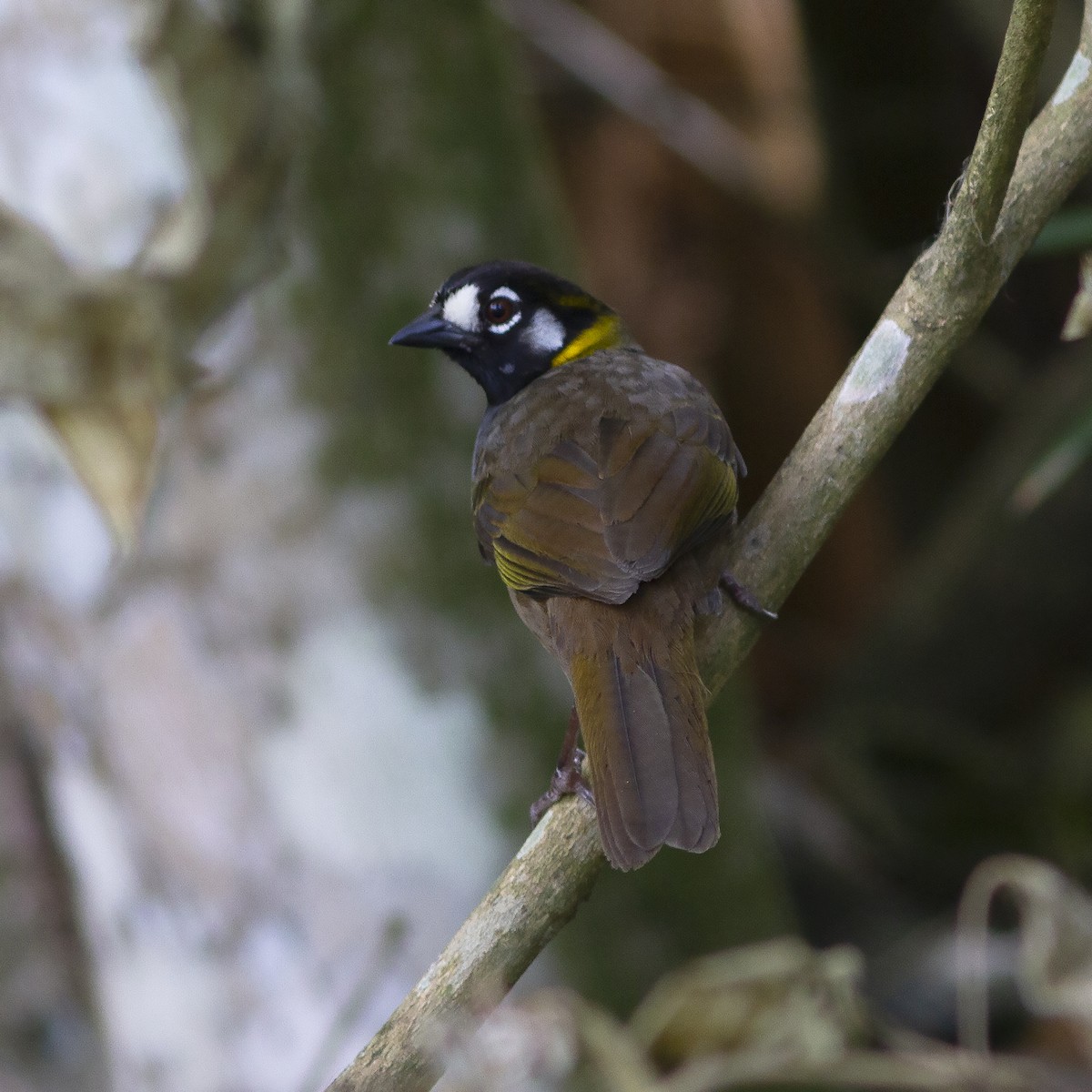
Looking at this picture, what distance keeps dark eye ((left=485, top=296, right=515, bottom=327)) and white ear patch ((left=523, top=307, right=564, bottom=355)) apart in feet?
0.19

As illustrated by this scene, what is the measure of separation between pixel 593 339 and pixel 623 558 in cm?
107

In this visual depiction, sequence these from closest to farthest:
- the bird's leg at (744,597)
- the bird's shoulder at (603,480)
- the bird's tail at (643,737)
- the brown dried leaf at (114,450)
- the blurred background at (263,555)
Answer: the bird's tail at (643,737), the bird's leg at (744,597), the bird's shoulder at (603,480), the brown dried leaf at (114,450), the blurred background at (263,555)

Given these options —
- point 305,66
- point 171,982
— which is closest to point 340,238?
point 305,66

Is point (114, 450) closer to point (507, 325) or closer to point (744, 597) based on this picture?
point (507, 325)

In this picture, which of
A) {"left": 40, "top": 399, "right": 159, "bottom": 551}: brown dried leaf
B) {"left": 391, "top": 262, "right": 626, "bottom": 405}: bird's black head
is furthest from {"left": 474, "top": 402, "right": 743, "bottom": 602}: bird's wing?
{"left": 40, "top": 399, "right": 159, "bottom": 551}: brown dried leaf

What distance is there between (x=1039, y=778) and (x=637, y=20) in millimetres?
4736

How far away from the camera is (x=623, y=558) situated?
2352 millimetres

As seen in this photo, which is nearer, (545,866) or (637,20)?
(545,866)

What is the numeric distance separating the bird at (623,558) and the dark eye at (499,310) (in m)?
0.20

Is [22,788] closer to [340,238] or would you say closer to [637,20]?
[340,238]

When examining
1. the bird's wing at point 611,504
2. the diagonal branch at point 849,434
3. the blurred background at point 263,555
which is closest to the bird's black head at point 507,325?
the bird's wing at point 611,504

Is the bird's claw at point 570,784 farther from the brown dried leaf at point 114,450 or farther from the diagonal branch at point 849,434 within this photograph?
the brown dried leaf at point 114,450

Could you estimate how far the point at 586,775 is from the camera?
2.15 metres

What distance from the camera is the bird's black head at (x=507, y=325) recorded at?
10.2 ft
